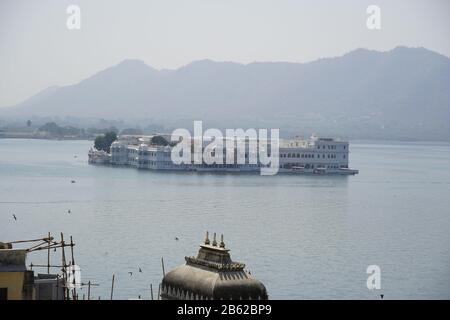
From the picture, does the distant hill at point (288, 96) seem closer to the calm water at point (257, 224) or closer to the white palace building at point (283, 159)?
the white palace building at point (283, 159)

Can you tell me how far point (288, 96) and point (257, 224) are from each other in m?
80.0

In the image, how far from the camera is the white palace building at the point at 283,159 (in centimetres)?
2708

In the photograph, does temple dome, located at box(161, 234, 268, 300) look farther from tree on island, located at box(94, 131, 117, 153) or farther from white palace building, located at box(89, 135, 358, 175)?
tree on island, located at box(94, 131, 117, 153)

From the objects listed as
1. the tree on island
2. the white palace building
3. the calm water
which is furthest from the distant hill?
the calm water

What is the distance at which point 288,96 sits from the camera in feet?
309

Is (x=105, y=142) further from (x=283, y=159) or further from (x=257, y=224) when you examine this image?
(x=257, y=224)

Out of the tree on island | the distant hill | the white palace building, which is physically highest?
the distant hill

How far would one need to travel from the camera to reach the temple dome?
16.8 feet

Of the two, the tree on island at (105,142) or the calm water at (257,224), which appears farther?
the tree on island at (105,142)

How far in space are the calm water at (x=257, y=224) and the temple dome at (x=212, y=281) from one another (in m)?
2.95

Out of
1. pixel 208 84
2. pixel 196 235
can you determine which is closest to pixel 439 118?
pixel 208 84

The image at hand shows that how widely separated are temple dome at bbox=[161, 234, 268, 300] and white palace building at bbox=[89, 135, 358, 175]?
21.3 metres

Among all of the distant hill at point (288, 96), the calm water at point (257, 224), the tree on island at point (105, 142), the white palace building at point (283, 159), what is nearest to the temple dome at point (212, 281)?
the calm water at point (257, 224)
